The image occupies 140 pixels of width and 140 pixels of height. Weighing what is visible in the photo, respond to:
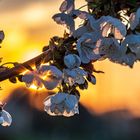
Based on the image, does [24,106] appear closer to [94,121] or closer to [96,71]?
[94,121]

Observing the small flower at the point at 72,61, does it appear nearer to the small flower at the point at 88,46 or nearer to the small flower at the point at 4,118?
the small flower at the point at 88,46

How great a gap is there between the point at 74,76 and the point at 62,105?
0.08 meters

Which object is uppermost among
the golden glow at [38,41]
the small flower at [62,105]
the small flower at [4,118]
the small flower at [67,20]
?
the small flower at [67,20]

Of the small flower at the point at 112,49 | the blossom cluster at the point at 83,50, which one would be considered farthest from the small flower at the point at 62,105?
the small flower at the point at 112,49

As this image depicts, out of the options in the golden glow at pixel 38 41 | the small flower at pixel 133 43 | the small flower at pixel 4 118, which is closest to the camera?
the small flower at pixel 133 43

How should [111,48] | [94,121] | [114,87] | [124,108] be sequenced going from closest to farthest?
1. [111,48]
2. [114,87]
3. [124,108]
4. [94,121]

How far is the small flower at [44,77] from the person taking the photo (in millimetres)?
908

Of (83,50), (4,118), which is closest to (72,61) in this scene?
(83,50)

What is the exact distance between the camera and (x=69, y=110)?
959 millimetres

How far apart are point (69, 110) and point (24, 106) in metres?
7.40

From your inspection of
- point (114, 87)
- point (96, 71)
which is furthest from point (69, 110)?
point (114, 87)

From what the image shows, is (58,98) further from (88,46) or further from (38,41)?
(38,41)

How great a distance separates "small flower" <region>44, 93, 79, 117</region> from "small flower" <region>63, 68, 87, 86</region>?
0.03 metres

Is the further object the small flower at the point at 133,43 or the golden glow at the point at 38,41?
the golden glow at the point at 38,41
